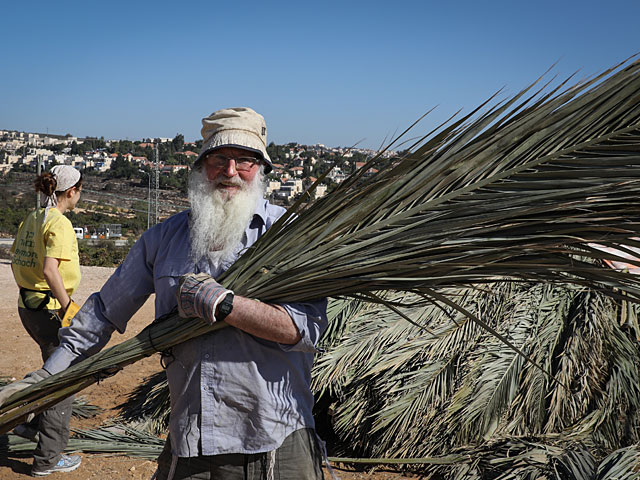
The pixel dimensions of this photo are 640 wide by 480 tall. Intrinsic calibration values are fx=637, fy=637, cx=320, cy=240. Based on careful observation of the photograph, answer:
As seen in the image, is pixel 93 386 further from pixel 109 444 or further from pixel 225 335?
pixel 225 335

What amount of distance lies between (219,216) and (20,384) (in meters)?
0.78

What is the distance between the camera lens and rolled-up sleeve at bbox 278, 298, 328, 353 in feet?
5.92

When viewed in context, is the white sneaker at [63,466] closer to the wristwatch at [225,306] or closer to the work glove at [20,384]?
the work glove at [20,384]

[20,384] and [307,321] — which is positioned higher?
[307,321]

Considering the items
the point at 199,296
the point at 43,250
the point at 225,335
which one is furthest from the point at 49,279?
the point at 199,296

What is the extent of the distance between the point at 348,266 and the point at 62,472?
267cm

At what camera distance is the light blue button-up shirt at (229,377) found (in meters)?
1.90

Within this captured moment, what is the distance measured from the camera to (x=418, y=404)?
3467mm

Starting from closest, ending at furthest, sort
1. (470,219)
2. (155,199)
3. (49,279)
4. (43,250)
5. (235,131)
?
(470,219), (235,131), (49,279), (43,250), (155,199)

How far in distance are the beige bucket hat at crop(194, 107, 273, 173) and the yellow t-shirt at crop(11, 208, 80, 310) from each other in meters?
1.78

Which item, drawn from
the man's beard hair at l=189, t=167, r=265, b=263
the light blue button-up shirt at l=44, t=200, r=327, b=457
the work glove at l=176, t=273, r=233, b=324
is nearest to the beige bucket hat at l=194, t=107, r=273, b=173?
the man's beard hair at l=189, t=167, r=265, b=263

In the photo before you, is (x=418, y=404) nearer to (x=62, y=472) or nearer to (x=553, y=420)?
(x=553, y=420)

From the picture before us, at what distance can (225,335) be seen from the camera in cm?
191

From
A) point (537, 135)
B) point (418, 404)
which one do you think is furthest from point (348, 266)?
point (418, 404)
